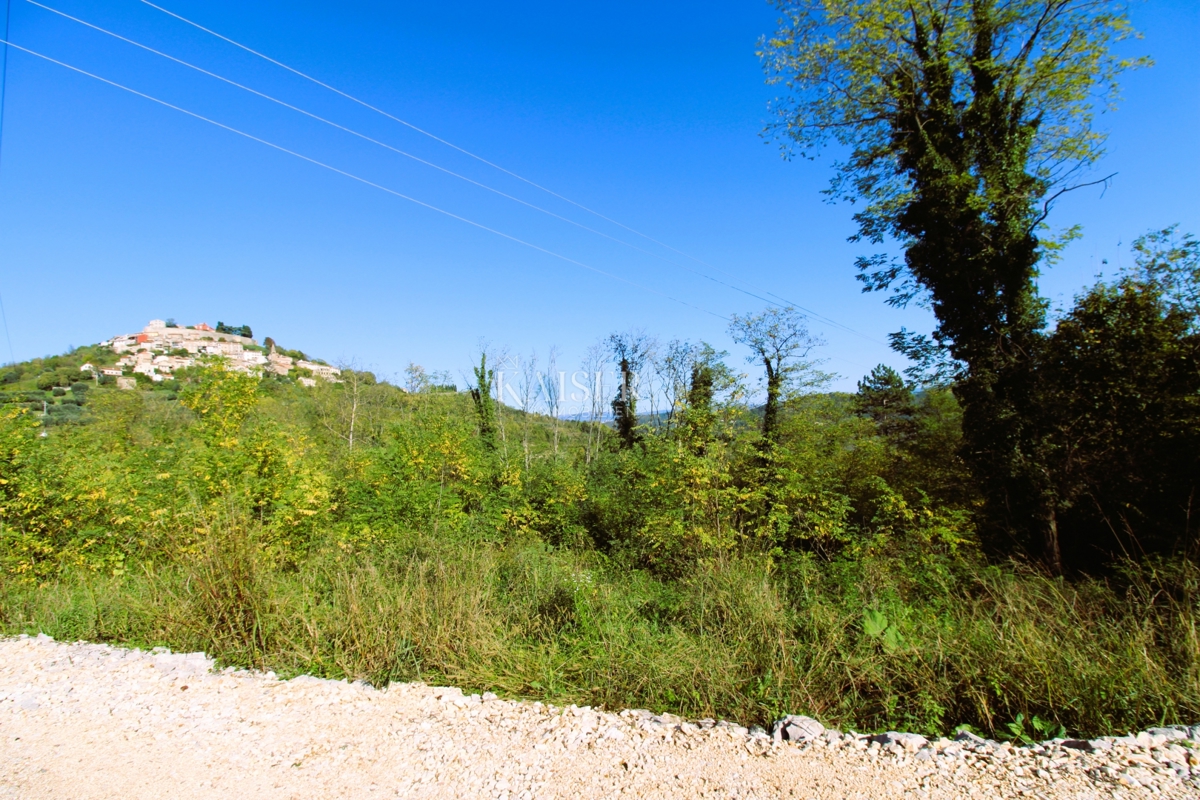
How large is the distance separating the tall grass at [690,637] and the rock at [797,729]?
177mm

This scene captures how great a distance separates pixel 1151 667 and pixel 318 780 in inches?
197

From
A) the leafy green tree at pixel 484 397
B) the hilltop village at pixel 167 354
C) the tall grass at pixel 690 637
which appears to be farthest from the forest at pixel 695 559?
the hilltop village at pixel 167 354

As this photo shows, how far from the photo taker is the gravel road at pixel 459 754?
2.65m

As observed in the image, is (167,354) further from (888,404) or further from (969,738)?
(969,738)

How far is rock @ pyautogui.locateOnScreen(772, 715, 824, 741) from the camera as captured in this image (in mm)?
3064

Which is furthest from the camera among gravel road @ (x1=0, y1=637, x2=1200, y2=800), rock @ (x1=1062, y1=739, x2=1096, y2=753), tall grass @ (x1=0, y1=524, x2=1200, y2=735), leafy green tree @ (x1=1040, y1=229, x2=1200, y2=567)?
leafy green tree @ (x1=1040, y1=229, x2=1200, y2=567)

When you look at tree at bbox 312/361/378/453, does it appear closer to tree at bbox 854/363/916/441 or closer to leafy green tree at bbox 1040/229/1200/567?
tree at bbox 854/363/916/441

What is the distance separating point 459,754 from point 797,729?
1.95 meters

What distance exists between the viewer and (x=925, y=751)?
113 inches

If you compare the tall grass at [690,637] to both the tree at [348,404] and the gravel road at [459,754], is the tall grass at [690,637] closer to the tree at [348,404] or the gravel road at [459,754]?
the gravel road at [459,754]

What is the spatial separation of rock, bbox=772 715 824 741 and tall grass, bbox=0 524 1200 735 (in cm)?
18

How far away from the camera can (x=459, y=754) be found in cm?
299

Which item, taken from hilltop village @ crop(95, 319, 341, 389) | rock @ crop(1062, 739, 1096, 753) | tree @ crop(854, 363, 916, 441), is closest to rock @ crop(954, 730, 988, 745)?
rock @ crop(1062, 739, 1096, 753)

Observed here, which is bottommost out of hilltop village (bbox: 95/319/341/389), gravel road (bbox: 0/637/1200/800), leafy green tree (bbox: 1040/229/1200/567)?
gravel road (bbox: 0/637/1200/800)
